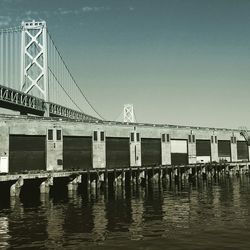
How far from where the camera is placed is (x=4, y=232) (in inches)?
928

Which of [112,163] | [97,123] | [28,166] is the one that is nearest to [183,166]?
[112,163]

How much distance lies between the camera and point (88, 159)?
5338cm

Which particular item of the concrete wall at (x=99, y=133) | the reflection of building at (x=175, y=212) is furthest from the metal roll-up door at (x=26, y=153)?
the reflection of building at (x=175, y=212)

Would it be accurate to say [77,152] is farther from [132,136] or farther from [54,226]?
[54,226]

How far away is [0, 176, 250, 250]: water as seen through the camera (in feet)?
66.3

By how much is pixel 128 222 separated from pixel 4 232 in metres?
8.44

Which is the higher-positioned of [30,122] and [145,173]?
[30,122]

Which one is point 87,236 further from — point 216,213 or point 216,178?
point 216,178

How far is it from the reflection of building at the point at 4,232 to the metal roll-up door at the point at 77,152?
→ 2248 centimetres

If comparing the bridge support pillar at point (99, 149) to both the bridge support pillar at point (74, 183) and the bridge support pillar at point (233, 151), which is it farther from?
the bridge support pillar at point (233, 151)

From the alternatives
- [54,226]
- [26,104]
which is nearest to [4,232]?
[54,226]

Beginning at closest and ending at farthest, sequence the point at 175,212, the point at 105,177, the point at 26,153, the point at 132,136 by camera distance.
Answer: the point at 175,212 → the point at 26,153 → the point at 105,177 → the point at 132,136

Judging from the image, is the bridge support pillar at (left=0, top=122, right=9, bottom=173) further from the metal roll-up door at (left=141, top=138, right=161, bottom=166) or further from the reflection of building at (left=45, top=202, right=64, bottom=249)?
the metal roll-up door at (left=141, top=138, right=161, bottom=166)

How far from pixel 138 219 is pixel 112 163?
30.0 metres
